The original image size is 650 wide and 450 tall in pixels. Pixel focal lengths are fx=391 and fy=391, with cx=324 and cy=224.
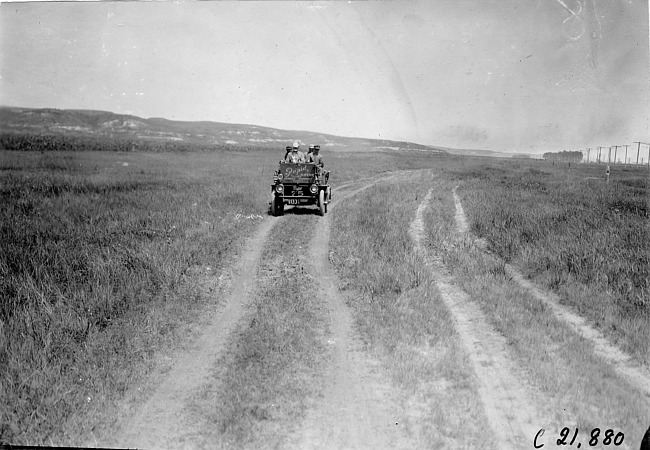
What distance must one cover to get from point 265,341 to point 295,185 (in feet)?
30.9

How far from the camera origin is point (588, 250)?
8.52 meters

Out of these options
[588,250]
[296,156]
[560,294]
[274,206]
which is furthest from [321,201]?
[560,294]

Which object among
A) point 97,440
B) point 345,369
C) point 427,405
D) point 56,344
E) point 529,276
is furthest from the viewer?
point 529,276

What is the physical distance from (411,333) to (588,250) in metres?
5.37

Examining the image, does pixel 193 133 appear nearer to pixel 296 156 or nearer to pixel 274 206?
pixel 296 156

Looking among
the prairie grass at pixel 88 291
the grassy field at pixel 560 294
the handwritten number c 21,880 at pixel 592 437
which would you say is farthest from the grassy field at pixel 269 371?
the grassy field at pixel 560 294

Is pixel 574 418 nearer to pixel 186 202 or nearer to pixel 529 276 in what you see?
pixel 529 276

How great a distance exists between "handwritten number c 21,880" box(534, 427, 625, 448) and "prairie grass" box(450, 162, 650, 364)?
172 centimetres

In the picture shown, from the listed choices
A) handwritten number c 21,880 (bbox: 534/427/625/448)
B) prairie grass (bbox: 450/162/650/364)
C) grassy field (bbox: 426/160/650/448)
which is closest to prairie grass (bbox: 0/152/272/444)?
handwritten number c 21,880 (bbox: 534/427/625/448)

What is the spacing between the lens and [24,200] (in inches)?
541

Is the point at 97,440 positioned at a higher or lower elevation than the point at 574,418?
lower

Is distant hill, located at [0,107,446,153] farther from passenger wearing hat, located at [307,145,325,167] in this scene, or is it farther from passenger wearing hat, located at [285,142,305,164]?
passenger wearing hat, located at [285,142,305,164]

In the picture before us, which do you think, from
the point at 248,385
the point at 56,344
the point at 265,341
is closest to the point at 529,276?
the point at 265,341

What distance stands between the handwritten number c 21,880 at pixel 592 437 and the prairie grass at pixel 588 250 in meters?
1.72
